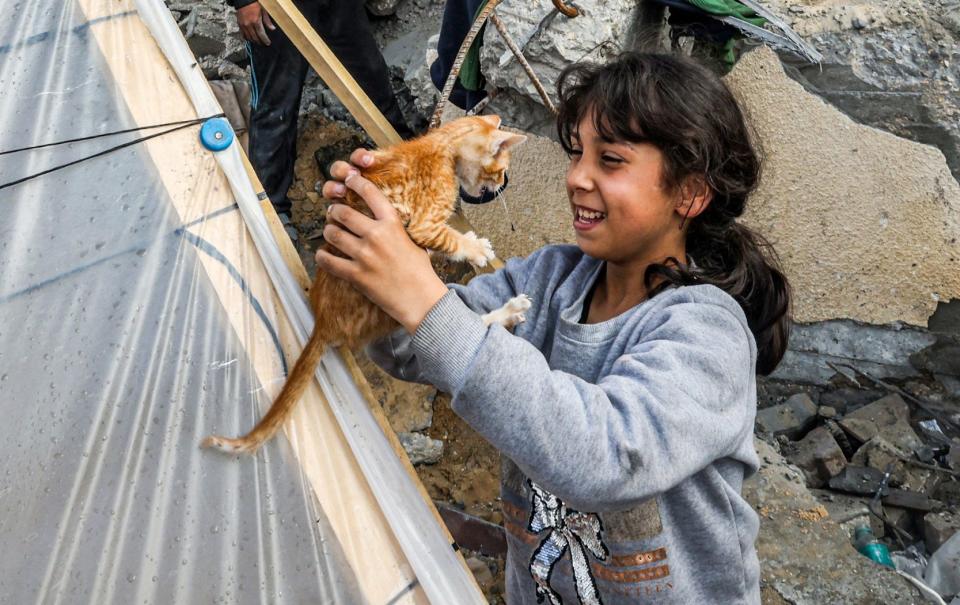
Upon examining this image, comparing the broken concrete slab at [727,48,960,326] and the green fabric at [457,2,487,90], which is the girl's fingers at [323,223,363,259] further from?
the broken concrete slab at [727,48,960,326]

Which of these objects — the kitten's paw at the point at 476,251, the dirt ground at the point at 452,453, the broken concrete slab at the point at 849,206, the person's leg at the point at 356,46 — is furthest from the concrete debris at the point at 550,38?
the kitten's paw at the point at 476,251

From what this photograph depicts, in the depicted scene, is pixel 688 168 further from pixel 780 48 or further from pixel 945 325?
pixel 945 325

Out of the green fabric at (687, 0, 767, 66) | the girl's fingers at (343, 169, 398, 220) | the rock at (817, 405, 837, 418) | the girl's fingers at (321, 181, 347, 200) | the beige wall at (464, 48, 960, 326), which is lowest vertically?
the rock at (817, 405, 837, 418)

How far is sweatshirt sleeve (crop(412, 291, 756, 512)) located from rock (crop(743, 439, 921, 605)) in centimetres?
153

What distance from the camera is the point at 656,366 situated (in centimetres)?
90

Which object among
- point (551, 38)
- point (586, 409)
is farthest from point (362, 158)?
point (551, 38)

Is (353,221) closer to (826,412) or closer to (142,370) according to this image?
(142,370)

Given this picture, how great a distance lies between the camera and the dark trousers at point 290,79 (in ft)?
10.8

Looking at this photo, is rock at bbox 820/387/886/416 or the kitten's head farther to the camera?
rock at bbox 820/387/886/416

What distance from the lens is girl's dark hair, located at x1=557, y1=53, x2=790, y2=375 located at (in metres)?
1.11

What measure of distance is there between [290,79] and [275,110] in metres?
0.16

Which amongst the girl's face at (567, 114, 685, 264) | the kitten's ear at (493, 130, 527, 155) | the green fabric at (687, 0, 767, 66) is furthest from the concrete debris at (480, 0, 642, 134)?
the girl's face at (567, 114, 685, 264)

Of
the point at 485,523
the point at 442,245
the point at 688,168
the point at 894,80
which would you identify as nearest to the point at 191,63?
the point at 442,245

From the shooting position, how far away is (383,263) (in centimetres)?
99
